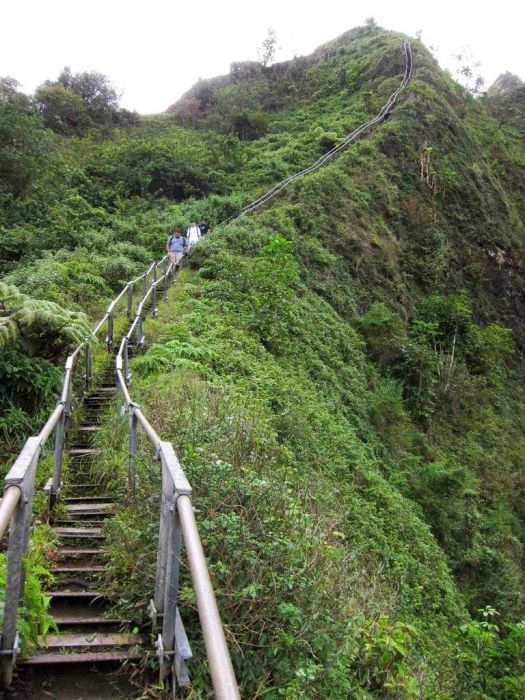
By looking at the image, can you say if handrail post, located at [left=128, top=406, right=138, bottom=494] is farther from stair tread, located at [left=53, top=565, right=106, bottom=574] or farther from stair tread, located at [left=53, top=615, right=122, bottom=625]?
stair tread, located at [left=53, top=615, right=122, bottom=625]

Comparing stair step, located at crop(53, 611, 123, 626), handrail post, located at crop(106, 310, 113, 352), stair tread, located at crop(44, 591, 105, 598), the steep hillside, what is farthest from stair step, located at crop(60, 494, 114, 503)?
handrail post, located at crop(106, 310, 113, 352)

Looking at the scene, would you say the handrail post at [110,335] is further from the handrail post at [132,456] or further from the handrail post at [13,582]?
the handrail post at [13,582]

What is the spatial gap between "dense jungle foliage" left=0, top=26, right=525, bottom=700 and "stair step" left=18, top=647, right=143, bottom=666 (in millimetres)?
301

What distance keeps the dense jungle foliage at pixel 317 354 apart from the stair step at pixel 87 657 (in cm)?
30

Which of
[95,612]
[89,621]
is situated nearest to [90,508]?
[95,612]

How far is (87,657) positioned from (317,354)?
449 inches

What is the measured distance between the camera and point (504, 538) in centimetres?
1347

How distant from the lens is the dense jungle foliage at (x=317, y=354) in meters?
3.78

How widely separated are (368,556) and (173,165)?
23364 mm

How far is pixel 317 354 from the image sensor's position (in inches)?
553

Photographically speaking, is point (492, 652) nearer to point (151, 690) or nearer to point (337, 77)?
point (151, 690)

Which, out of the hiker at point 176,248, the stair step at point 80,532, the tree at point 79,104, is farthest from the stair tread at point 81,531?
the tree at point 79,104

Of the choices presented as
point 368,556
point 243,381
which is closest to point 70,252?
point 243,381

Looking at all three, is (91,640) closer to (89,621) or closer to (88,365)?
(89,621)
